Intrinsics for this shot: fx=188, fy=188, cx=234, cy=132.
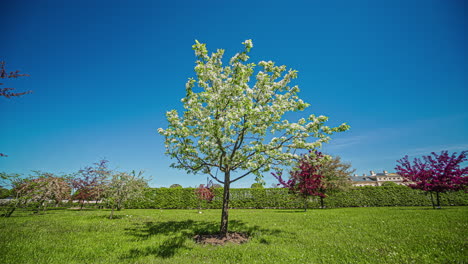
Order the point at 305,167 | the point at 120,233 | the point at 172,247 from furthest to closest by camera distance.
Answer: the point at 305,167, the point at 120,233, the point at 172,247

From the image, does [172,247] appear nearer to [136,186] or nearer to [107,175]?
[136,186]

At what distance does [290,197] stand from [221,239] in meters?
17.7

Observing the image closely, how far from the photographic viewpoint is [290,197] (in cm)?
2261

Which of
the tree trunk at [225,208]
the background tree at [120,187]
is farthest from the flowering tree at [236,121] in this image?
the background tree at [120,187]

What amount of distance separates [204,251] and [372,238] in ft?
19.4

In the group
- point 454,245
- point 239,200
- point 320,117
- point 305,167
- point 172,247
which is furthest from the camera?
point 239,200

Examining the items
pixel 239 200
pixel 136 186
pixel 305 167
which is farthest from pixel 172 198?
pixel 305 167

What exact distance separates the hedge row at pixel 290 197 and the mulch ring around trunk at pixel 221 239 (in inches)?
646

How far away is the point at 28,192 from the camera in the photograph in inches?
512

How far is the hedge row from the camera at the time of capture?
23453mm

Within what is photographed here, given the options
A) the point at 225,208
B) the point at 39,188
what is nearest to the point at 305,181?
the point at 225,208

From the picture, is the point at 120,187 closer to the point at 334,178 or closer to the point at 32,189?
the point at 32,189

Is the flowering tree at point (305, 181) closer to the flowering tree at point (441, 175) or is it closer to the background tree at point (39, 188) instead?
the flowering tree at point (441, 175)

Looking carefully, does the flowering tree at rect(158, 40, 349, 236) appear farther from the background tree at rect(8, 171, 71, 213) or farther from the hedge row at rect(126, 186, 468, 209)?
the hedge row at rect(126, 186, 468, 209)
